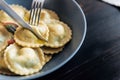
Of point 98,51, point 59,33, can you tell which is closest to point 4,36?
point 59,33

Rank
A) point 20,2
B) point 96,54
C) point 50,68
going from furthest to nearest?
point 20,2
point 96,54
point 50,68

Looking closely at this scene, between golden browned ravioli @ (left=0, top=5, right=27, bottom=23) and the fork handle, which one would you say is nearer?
the fork handle

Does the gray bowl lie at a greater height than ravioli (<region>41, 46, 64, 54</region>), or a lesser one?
greater

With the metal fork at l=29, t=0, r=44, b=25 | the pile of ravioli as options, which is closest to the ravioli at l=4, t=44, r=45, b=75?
the pile of ravioli

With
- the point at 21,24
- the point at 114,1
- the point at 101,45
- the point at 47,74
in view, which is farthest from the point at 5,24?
the point at 114,1

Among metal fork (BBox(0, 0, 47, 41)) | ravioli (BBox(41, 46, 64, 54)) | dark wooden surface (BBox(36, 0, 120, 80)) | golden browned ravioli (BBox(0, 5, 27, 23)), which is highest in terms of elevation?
metal fork (BBox(0, 0, 47, 41))

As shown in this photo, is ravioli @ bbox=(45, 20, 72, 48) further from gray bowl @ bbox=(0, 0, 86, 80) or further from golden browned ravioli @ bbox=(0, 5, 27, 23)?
golden browned ravioli @ bbox=(0, 5, 27, 23)

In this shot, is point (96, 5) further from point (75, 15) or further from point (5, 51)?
point (5, 51)
